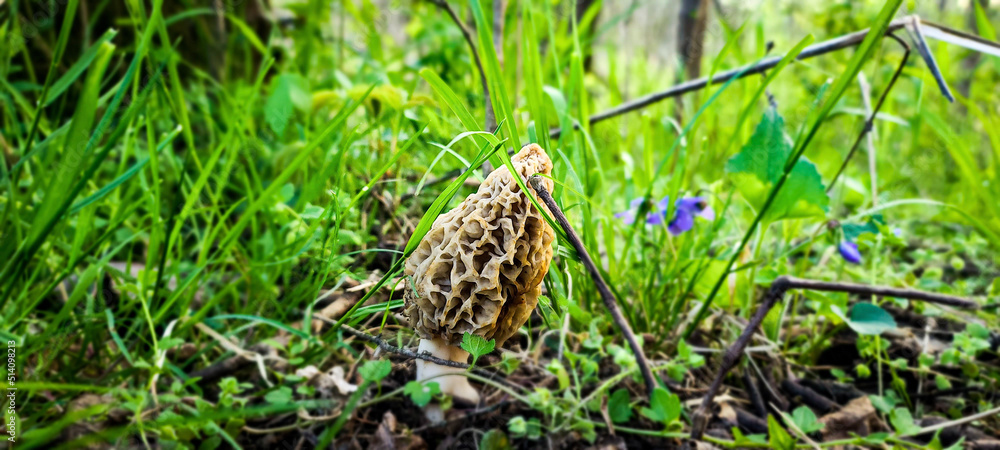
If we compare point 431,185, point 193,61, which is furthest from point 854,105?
point 193,61

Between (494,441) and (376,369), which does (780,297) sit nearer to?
(494,441)

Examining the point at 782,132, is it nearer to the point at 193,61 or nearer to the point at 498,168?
the point at 498,168

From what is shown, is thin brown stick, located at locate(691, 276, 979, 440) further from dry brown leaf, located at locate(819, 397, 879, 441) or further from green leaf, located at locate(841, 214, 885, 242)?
green leaf, located at locate(841, 214, 885, 242)

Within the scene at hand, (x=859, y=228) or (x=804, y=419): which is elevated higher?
(x=859, y=228)

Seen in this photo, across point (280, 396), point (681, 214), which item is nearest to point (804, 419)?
point (681, 214)

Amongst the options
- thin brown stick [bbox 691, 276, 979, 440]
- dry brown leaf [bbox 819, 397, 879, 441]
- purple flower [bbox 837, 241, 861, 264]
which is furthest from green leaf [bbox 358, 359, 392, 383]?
purple flower [bbox 837, 241, 861, 264]

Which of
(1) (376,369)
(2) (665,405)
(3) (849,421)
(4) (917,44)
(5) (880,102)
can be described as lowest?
(3) (849,421)
